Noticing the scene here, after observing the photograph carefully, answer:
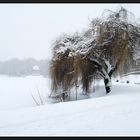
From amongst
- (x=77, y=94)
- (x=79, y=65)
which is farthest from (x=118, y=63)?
(x=77, y=94)

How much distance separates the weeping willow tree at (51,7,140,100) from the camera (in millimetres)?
10055

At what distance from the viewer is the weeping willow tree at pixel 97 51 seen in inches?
396

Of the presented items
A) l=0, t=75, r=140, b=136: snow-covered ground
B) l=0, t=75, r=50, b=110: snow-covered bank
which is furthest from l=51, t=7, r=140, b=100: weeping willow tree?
l=0, t=75, r=140, b=136: snow-covered ground

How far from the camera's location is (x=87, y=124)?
16.7ft

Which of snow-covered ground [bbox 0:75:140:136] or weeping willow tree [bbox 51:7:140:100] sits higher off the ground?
weeping willow tree [bbox 51:7:140:100]

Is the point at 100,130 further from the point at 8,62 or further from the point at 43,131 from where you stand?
the point at 8,62

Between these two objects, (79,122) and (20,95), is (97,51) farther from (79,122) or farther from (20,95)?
(20,95)

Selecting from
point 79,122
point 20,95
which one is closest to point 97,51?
point 79,122

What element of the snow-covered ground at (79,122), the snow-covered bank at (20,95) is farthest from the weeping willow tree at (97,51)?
the snow-covered ground at (79,122)

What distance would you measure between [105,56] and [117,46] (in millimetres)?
877

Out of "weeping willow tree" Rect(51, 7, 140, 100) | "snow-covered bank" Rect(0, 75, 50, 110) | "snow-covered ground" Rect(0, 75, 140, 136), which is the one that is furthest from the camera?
"snow-covered bank" Rect(0, 75, 50, 110)

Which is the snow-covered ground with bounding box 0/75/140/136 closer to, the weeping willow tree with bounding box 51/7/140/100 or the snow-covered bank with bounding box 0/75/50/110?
the weeping willow tree with bounding box 51/7/140/100

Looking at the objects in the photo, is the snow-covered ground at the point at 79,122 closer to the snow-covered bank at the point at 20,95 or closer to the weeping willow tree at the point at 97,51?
the weeping willow tree at the point at 97,51

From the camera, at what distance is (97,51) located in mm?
10531
